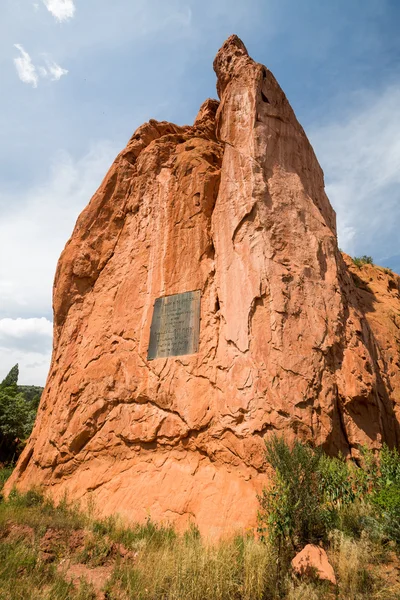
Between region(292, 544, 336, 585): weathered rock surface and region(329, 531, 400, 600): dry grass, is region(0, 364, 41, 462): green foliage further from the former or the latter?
region(329, 531, 400, 600): dry grass

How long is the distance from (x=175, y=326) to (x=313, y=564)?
5.67 meters

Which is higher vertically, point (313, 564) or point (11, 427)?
point (11, 427)

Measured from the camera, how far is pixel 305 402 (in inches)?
271

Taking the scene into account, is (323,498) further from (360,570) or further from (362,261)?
(362,261)

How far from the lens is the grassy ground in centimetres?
415

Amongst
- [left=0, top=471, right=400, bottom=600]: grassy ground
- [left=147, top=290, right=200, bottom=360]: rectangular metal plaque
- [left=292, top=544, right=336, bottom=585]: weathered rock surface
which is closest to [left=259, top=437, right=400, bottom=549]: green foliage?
[left=0, top=471, right=400, bottom=600]: grassy ground

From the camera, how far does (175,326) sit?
9062 millimetres

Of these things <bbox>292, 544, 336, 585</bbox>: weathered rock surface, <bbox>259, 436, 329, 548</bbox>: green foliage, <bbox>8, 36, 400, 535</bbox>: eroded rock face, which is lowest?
<bbox>292, 544, 336, 585</bbox>: weathered rock surface

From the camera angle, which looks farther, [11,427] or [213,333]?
[11,427]

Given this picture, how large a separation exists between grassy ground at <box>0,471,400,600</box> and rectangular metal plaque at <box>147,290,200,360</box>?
12.4ft

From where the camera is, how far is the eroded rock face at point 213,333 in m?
7.06

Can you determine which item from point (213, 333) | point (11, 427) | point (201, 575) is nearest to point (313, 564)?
point (201, 575)

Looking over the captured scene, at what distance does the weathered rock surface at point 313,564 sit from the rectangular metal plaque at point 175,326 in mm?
4615

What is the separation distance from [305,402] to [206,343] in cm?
261
